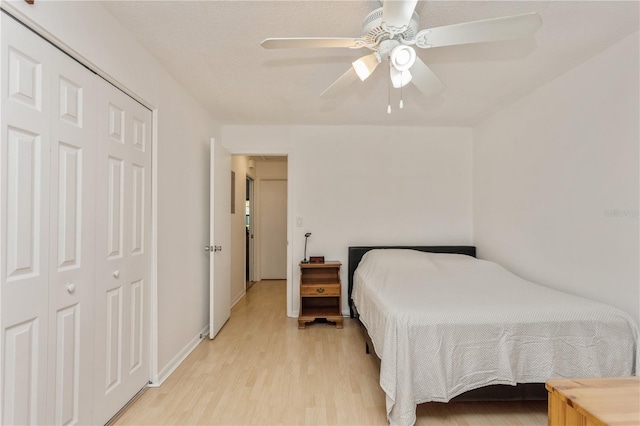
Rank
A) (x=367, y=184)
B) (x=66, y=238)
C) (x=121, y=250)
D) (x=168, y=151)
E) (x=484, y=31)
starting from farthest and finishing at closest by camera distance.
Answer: (x=367, y=184), (x=168, y=151), (x=121, y=250), (x=66, y=238), (x=484, y=31)

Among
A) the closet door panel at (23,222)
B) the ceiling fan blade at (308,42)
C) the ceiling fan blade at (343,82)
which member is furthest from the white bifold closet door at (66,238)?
the ceiling fan blade at (343,82)

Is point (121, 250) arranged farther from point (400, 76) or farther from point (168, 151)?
point (400, 76)

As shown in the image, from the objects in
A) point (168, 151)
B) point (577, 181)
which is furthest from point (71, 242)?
point (577, 181)

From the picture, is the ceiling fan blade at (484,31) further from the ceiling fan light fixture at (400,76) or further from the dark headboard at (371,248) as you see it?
the dark headboard at (371,248)

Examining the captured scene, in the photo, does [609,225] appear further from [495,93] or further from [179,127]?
[179,127]

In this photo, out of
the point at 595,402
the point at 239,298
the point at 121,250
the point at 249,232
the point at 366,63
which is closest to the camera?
the point at 595,402

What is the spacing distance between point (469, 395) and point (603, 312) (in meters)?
Answer: 0.91

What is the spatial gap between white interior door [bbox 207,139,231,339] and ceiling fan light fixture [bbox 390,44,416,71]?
6.99ft

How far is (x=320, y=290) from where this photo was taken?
358 cm

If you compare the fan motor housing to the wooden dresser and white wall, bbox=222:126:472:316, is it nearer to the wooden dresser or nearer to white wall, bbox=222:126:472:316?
the wooden dresser

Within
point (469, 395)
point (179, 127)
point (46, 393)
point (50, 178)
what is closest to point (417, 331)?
point (469, 395)

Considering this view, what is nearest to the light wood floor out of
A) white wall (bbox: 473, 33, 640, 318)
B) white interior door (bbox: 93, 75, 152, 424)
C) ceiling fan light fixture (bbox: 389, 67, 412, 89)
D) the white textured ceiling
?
white interior door (bbox: 93, 75, 152, 424)

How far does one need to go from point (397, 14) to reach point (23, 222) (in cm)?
169

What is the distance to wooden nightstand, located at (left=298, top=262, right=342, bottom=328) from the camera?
140 inches
